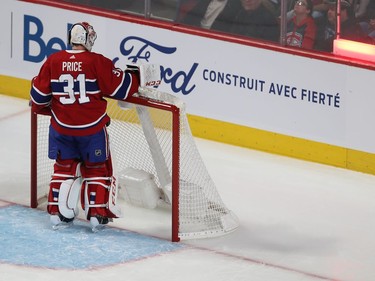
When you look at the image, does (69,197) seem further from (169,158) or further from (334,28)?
(334,28)

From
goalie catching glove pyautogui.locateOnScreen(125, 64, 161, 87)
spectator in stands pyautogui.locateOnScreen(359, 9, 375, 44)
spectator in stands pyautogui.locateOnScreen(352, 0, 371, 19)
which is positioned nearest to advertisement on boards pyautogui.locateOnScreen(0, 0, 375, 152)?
spectator in stands pyautogui.locateOnScreen(359, 9, 375, 44)

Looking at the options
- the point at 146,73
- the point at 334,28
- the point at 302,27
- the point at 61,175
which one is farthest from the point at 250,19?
the point at 61,175

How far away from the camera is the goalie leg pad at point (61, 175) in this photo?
779 centimetres

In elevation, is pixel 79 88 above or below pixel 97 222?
above

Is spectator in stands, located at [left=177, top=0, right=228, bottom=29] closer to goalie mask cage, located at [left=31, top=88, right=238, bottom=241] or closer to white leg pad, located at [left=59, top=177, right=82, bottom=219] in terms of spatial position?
goalie mask cage, located at [left=31, top=88, right=238, bottom=241]

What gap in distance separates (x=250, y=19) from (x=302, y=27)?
0.37 metres

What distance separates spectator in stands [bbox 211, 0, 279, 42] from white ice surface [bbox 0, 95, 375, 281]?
76 centimetres

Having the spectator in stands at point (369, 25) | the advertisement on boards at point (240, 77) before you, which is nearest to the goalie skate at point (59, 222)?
the advertisement on boards at point (240, 77)

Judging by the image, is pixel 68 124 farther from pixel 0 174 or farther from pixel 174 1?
pixel 174 1

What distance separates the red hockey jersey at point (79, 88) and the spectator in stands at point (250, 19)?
5.51ft

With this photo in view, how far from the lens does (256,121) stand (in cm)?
924

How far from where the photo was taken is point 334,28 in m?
8.90

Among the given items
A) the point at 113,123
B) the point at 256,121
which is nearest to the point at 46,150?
the point at 113,123

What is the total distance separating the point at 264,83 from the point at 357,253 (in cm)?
182
